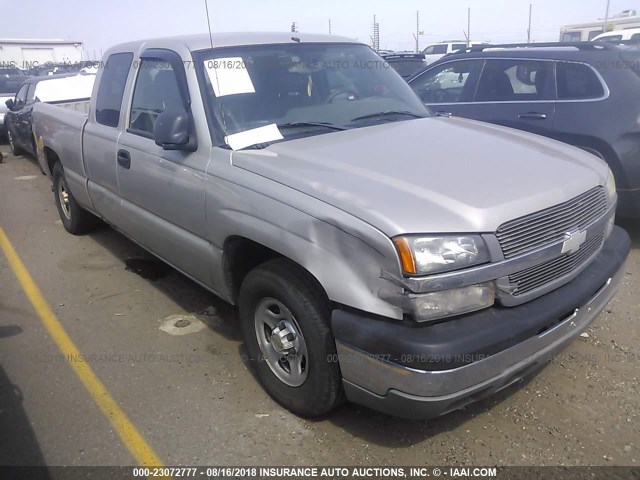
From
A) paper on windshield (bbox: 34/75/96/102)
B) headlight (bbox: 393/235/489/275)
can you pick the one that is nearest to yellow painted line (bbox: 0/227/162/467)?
headlight (bbox: 393/235/489/275)

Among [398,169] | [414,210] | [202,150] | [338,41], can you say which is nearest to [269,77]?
[202,150]

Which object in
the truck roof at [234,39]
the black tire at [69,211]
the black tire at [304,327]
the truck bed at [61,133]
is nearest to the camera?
the black tire at [304,327]

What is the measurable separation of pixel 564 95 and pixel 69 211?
17.4 ft

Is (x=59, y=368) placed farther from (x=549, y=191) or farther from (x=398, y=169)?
(x=549, y=191)

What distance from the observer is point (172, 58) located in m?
3.76

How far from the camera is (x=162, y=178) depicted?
3.75 m

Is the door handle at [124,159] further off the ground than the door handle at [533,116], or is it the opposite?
the door handle at [124,159]

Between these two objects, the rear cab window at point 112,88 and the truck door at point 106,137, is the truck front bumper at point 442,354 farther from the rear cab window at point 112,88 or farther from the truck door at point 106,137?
the rear cab window at point 112,88

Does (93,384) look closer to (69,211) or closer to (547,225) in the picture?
(547,225)

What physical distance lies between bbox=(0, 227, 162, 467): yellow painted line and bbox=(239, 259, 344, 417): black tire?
2.43ft

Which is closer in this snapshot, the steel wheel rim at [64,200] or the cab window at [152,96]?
the cab window at [152,96]

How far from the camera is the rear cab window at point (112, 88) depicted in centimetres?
448

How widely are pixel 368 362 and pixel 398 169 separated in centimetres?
97

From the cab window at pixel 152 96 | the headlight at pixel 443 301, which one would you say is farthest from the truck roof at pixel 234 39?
the headlight at pixel 443 301
